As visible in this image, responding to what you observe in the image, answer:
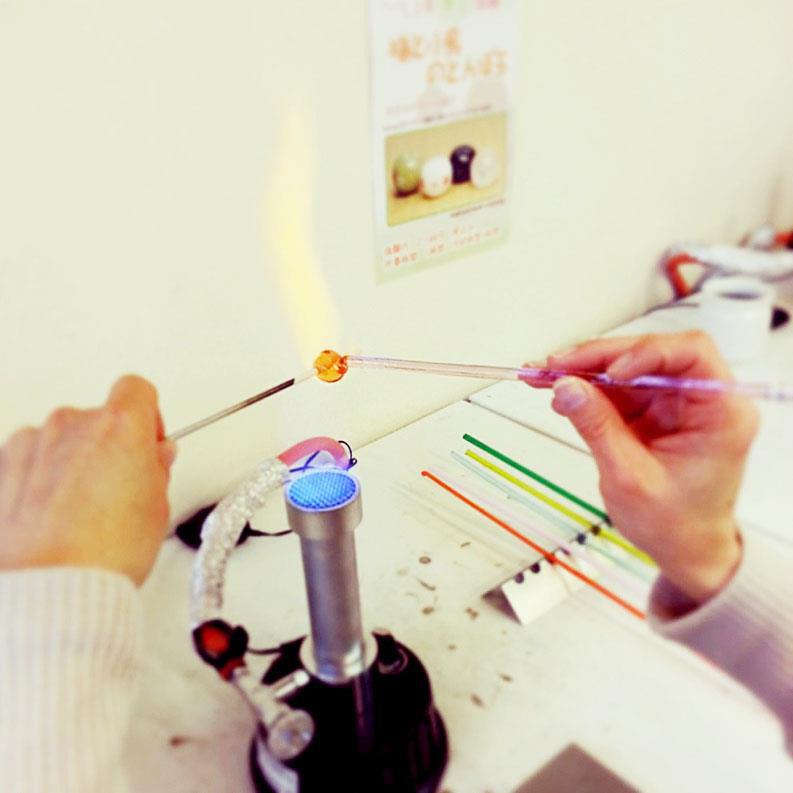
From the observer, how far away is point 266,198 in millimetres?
707

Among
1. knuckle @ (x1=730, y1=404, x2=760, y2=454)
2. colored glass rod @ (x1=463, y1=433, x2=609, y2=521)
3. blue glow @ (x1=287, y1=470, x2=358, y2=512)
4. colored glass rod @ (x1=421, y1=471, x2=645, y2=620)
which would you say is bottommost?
colored glass rod @ (x1=421, y1=471, x2=645, y2=620)

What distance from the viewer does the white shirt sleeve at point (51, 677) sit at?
1.40 ft

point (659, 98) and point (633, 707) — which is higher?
point (659, 98)

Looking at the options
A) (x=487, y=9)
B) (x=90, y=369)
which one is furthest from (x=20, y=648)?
(x=487, y=9)

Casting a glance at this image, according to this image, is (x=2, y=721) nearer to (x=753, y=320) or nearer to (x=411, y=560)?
(x=411, y=560)


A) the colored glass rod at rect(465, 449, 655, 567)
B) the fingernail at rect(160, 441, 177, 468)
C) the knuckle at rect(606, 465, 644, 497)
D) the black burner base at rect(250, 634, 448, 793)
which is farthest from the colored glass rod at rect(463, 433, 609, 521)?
the fingernail at rect(160, 441, 177, 468)

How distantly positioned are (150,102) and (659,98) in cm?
76

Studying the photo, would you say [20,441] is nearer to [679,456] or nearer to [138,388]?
[138,388]

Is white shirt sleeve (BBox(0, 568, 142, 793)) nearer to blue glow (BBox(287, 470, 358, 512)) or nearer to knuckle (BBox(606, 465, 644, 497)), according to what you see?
blue glow (BBox(287, 470, 358, 512))

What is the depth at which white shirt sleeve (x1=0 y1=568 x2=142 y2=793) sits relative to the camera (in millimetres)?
427

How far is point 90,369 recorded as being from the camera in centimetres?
66

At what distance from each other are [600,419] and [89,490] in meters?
0.34

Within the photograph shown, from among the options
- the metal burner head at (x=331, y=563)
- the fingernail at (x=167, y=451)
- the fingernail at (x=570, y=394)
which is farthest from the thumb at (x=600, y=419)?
the fingernail at (x=167, y=451)

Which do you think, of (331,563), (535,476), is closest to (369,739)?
(331,563)
